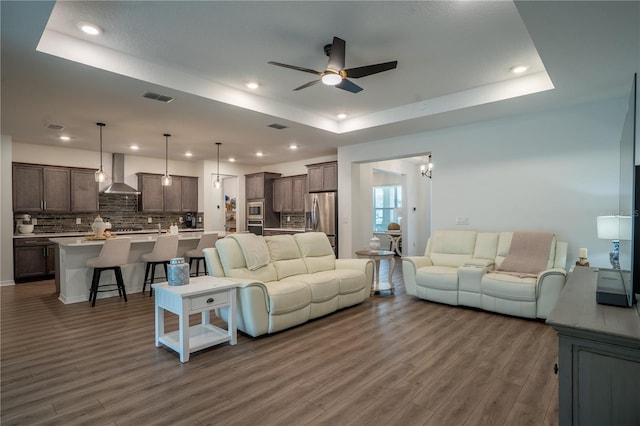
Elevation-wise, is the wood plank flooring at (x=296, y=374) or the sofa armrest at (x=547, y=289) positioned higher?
→ the sofa armrest at (x=547, y=289)

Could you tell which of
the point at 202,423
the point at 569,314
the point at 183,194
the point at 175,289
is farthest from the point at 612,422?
the point at 183,194

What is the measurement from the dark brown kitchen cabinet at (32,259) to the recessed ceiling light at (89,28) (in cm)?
544

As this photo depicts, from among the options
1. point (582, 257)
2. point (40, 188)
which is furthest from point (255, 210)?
point (582, 257)

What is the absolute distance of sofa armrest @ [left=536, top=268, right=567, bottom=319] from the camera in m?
3.84

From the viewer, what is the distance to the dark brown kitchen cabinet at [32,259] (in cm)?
639

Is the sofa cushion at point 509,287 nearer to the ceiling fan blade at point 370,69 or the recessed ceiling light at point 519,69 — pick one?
the recessed ceiling light at point 519,69

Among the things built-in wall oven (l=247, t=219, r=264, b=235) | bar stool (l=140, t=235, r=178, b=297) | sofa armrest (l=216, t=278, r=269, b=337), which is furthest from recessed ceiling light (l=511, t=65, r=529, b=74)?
built-in wall oven (l=247, t=219, r=264, b=235)

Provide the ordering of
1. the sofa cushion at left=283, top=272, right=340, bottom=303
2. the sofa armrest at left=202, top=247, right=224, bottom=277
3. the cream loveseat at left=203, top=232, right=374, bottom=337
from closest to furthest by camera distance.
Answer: the cream loveseat at left=203, top=232, right=374, bottom=337 < the sofa armrest at left=202, top=247, right=224, bottom=277 < the sofa cushion at left=283, top=272, right=340, bottom=303

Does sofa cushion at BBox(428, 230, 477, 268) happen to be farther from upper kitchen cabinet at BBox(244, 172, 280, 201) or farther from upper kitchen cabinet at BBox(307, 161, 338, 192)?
upper kitchen cabinet at BBox(244, 172, 280, 201)

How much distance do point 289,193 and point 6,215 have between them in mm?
5685

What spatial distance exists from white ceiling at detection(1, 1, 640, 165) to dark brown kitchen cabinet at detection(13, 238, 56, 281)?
2220mm

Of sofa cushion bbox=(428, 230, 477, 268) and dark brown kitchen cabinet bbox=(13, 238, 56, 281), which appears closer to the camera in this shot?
sofa cushion bbox=(428, 230, 477, 268)

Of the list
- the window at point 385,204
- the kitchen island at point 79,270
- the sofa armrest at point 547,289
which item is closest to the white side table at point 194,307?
the kitchen island at point 79,270

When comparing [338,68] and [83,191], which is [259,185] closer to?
[83,191]
